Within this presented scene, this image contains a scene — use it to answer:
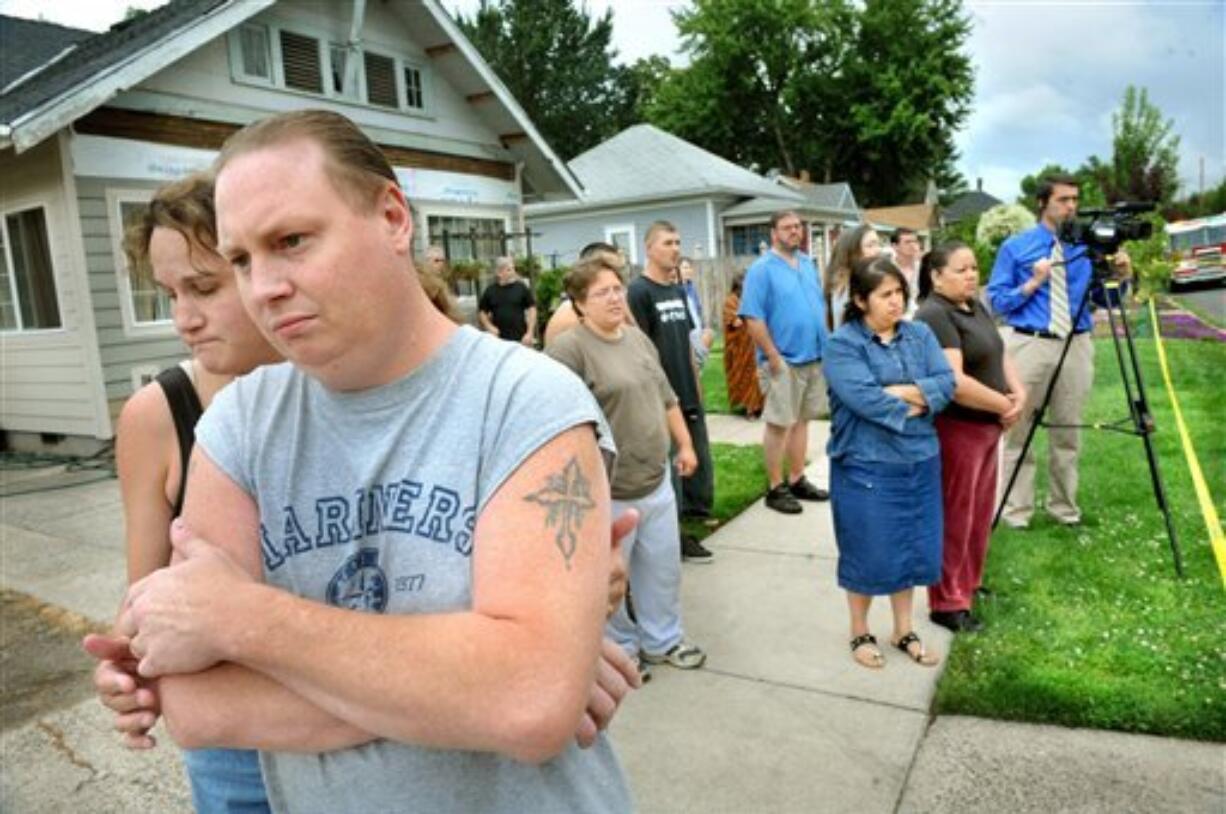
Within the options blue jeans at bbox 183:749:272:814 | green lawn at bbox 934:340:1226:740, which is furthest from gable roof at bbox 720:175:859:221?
blue jeans at bbox 183:749:272:814

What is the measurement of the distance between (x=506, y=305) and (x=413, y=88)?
14.7ft

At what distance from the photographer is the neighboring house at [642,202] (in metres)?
23.7

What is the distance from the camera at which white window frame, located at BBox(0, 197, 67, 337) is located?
29.0 feet

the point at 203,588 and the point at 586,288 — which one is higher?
the point at 586,288

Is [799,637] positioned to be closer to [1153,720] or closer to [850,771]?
[850,771]

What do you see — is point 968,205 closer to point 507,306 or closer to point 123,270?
point 507,306

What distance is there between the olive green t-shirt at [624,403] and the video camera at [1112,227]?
2719mm

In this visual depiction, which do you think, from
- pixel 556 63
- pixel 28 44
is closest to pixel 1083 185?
pixel 28 44

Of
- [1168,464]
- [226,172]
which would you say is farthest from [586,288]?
[1168,464]

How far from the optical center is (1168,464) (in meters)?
6.75

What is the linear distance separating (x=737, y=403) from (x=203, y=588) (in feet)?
29.5

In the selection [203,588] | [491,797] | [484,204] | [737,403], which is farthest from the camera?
[484,204]

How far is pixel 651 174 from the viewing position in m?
24.4

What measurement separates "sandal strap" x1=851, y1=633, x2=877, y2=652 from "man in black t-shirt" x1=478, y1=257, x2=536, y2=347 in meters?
7.03
